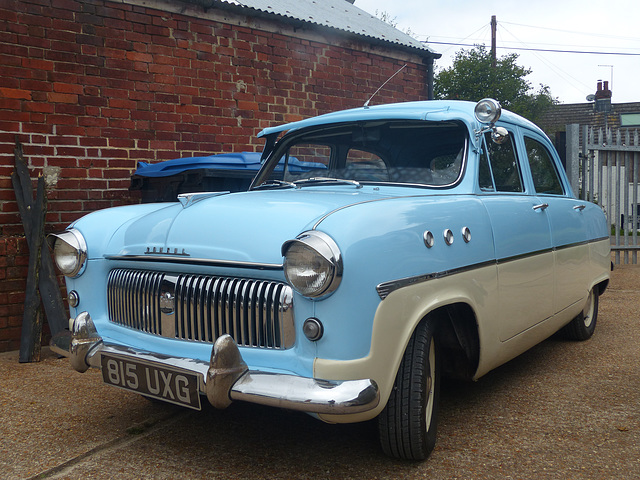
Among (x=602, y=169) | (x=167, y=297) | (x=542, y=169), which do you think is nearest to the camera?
(x=167, y=297)

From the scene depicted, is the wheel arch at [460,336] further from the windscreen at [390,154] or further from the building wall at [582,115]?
the building wall at [582,115]

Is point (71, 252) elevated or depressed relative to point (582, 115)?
depressed

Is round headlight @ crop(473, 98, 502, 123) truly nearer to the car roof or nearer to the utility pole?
the car roof

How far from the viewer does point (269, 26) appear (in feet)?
21.7

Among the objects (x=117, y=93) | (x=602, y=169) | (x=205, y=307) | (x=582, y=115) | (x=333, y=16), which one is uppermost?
(x=582, y=115)

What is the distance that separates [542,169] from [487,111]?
3.56 ft

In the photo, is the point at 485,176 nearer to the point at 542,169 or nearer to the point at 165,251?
the point at 542,169

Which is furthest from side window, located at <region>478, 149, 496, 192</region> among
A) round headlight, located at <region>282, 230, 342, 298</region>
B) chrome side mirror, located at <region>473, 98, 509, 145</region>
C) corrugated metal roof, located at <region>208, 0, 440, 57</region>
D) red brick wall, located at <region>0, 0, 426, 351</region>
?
corrugated metal roof, located at <region>208, 0, 440, 57</region>

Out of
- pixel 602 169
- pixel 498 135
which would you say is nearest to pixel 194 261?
pixel 498 135

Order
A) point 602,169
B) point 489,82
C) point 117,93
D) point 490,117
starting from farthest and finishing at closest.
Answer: point 489,82, point 602,169, point 117,93, point 490,117

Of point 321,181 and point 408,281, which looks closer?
point 408,281

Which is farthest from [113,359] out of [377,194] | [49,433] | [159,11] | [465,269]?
[159,11]

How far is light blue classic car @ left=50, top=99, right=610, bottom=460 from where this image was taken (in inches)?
89.6

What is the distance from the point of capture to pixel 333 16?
789 cm
